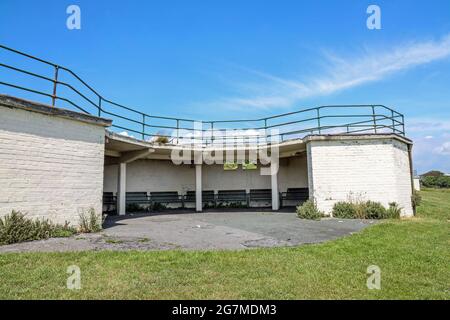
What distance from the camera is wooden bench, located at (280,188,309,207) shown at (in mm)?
17883

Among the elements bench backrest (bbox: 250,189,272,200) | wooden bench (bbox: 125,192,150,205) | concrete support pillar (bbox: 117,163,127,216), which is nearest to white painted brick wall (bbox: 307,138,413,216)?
bench backrest (bbox: 250,189,272,200)

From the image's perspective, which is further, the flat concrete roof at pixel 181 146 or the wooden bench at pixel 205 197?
the wooden bench at pixel 205 197

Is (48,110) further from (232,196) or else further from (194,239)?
(232,196)

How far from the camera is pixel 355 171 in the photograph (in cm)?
1209

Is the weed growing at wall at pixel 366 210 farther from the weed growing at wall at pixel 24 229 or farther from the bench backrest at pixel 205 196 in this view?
the weed growing at wall at pixel 24 229

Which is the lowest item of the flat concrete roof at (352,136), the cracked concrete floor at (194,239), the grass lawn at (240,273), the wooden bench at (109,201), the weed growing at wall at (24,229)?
the grass lawn at (240,273)

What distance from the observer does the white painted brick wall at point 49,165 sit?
7188mm

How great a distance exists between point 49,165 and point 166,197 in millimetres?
10409

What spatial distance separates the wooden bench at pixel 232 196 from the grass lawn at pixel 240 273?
12.4 m

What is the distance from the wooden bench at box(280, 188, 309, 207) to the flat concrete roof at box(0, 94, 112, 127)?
1177 centimetres

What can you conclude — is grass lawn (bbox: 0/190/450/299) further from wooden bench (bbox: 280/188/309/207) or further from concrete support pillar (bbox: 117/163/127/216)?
wooden bench (bbox: 280/188/309/207)

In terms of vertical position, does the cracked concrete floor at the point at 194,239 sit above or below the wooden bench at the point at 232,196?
below

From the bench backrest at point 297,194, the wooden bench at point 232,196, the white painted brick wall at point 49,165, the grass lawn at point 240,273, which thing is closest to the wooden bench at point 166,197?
the wooden bench at point 232,196
